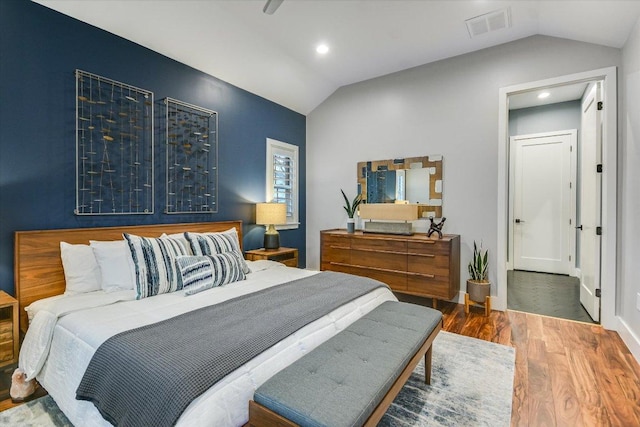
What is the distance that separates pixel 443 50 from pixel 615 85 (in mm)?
1696

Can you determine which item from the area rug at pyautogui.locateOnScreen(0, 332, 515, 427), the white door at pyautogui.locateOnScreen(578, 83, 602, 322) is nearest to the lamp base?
the area rug at pyautogui.locateOnScreen(0, 332, 515, 427)

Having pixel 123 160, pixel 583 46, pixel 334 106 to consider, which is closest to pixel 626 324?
pixel 583 46

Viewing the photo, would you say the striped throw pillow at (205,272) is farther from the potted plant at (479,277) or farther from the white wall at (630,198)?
the white wall at (630,198)

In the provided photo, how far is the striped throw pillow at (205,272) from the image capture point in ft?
7.90

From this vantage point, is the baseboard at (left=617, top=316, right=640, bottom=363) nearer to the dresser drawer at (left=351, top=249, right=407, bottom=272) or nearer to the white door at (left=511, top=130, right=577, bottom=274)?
the dresser drawer at (left=351, top=249, right=407, bottom=272)

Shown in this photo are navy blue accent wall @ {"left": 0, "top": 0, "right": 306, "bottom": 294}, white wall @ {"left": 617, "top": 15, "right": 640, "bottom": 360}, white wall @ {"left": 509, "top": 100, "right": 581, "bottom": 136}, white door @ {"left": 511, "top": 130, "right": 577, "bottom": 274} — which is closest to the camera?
navy blue accent wall @ {"left": 0, "top": 0, "right": 306, "bottom": 294}

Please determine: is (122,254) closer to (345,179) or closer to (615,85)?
(345,179)

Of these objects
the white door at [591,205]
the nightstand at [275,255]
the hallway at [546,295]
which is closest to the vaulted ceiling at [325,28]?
the white door at [591,205]

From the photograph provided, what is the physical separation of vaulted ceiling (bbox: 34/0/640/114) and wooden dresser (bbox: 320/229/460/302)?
2217mm

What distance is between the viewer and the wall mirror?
403cm

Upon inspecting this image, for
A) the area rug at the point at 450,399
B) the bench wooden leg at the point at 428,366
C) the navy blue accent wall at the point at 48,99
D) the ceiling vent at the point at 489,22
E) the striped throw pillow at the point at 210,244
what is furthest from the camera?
the ceiling vent at the point at 489,22

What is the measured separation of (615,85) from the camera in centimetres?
300

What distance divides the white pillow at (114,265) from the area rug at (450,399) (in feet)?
2.53

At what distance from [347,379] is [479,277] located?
283 cm
